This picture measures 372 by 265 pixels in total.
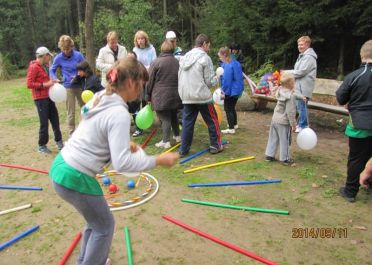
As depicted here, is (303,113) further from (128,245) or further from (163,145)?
→ (128,245)

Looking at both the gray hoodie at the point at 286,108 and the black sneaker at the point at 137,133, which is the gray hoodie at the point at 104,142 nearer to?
the gray hoodie at the point at 286,108

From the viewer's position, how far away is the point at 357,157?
175 inches

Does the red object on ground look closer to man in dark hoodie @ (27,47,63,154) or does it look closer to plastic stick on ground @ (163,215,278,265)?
plastic stick on ground @ (163,215,278,265)

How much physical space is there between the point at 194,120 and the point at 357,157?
9.18 feet

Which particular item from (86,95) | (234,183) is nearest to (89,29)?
(86,95)

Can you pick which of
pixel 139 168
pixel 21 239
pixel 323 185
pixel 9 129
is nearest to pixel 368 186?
pixel 323 185

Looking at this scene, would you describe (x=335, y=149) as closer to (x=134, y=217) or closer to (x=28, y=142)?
(x=134, y=217)

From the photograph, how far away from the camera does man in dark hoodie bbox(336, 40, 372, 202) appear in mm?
4211

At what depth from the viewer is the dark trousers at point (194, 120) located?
6.16 metres

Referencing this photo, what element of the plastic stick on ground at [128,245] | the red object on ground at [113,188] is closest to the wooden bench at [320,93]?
the red object on ground at [113,188]

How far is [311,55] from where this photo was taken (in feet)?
23.1

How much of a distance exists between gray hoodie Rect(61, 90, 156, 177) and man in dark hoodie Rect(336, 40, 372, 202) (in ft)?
9.98

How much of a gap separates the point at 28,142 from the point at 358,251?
22.0ft
